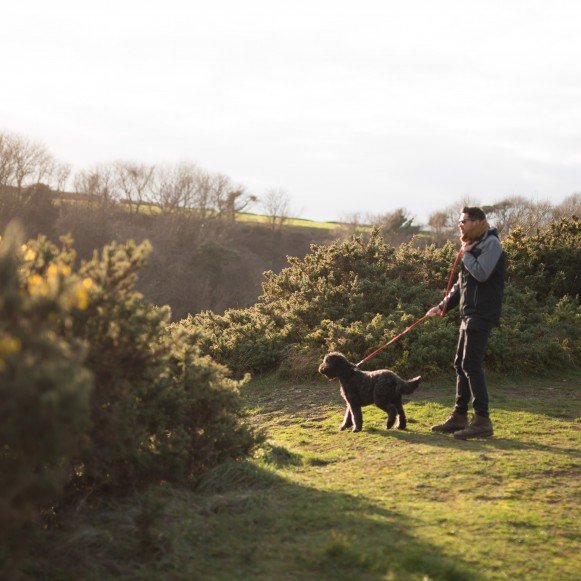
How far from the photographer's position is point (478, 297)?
282 inches

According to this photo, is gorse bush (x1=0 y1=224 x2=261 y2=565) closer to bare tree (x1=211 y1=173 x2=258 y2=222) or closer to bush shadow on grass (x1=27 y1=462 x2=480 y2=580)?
bush shadow on grass (x1=27 y1=462 x2=480 y2=580)

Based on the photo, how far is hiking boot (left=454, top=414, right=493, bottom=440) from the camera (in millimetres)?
7387

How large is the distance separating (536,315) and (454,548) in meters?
8.72

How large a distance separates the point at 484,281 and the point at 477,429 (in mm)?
1672

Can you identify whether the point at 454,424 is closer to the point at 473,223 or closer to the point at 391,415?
the point at 391,415

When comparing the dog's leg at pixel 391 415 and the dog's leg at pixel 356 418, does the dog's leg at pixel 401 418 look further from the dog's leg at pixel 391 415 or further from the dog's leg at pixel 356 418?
the dog's leg at pixel 356 418

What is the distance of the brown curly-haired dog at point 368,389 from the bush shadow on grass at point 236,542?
2821 mm

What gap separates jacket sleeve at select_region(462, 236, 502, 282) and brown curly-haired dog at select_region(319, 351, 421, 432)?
5.20 feet

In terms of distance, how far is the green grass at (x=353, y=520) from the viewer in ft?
13.5

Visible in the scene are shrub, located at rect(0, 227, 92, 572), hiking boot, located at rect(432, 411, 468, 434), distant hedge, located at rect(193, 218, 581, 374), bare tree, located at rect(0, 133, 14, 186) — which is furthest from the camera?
bare tree, located at rect(0, 133, 14, 186)

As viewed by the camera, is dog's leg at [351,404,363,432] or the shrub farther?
dog's leg at [351,404,363,432]

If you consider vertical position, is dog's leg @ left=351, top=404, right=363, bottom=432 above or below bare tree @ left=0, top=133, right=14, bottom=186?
below

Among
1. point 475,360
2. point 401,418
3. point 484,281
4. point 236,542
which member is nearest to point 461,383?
point 475,360

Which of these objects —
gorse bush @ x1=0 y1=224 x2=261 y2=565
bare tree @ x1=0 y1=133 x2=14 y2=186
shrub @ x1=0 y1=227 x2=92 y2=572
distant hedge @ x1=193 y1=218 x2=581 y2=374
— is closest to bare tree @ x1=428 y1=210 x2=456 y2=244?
bare tree @ x1=0 y1=133 x2=14 y2=186
